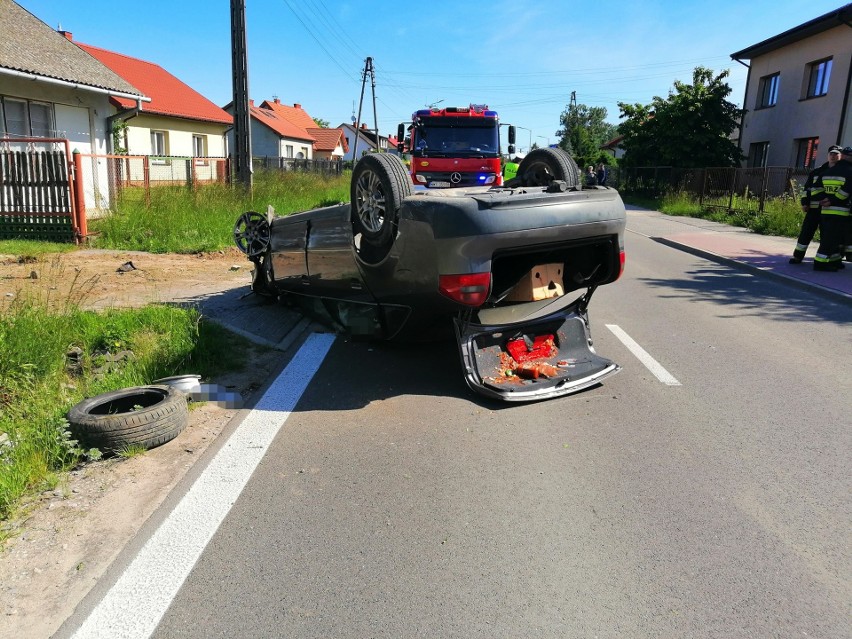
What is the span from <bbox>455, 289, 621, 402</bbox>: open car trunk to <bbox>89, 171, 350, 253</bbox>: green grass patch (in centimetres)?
903

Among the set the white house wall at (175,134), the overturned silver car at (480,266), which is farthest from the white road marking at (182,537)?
the white house wall at (175,134)

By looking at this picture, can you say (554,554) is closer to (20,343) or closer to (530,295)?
(530,295)

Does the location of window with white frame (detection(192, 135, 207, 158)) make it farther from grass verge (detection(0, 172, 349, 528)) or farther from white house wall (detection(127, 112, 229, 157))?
grass verge (detection(0, 172, 349, 528))

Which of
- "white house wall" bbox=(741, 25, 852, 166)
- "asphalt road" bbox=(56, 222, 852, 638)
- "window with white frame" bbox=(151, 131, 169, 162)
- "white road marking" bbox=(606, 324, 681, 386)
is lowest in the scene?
"asphalt road" bbox=(56, 222, 852, 638)

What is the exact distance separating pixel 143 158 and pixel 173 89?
60.8 ft

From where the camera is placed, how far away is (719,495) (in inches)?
146

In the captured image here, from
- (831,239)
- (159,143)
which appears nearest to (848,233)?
(831,239)

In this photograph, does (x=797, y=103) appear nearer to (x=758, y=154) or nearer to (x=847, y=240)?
(x=758, y=154)

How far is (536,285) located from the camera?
5.52 m

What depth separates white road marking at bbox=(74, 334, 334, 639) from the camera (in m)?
2.67

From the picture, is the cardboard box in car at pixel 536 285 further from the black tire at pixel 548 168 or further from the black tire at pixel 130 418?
the black tire at pixel 130 418

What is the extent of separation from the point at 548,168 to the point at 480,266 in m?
2.38

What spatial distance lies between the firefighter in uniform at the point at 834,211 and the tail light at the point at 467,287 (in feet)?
29.7

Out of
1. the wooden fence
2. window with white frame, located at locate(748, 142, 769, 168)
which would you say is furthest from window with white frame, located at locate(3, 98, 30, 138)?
window with white frame, located at locate(748, 142, 769, 168)
